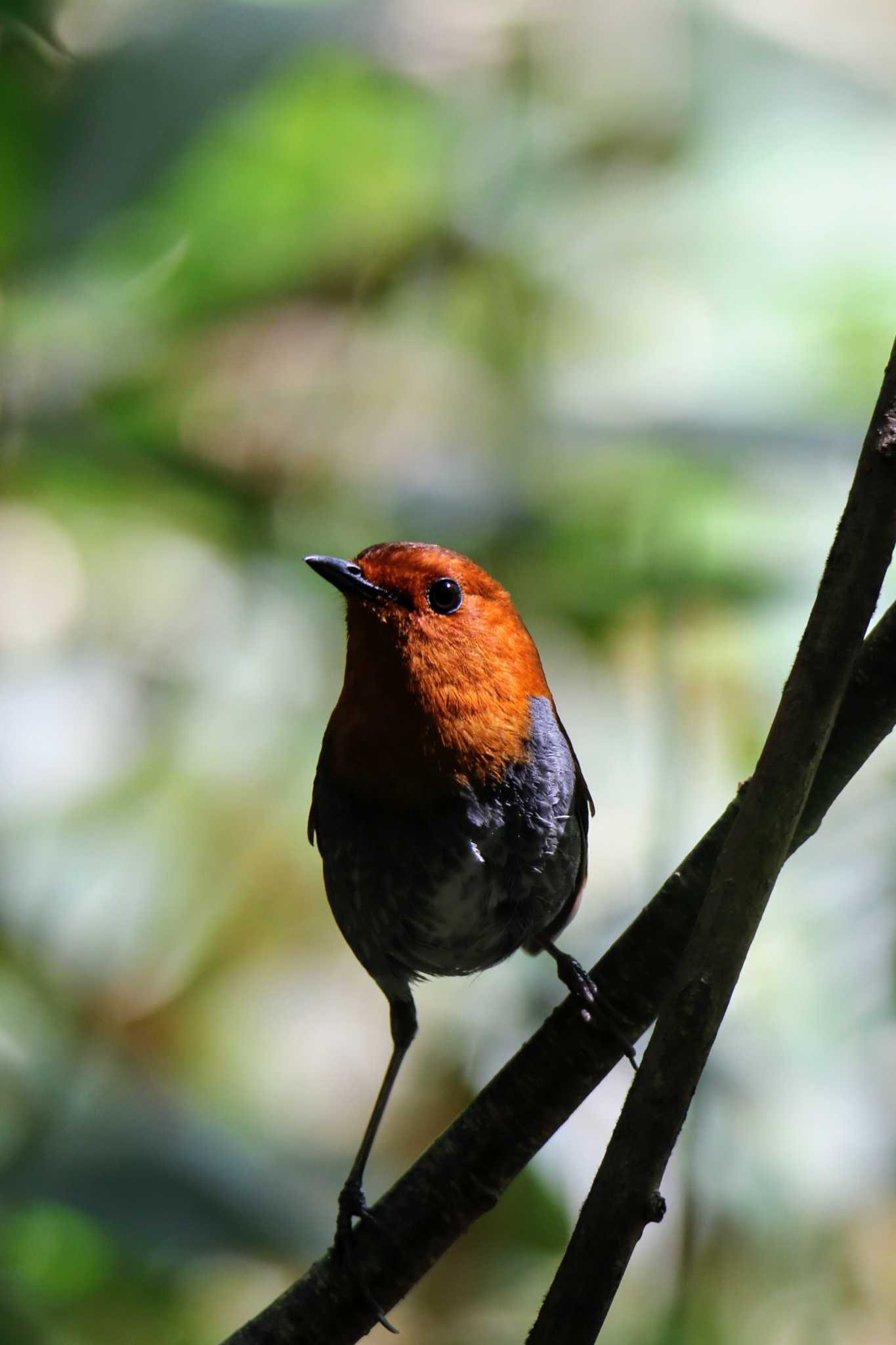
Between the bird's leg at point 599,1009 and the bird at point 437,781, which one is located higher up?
the bird at point 437,781

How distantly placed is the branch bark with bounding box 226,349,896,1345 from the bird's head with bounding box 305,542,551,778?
1.40 feet

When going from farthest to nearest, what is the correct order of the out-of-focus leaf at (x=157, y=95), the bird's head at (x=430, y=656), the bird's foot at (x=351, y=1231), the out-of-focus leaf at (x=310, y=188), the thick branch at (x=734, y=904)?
the out-of-focus leaf at (x=310, y=188)
the out-of-focus leaf at (x=157, y=95)
the bird's head at (x=430, y=656)
the bird's foot at (x=351, y=1231)
the thick branch at (x=734, y=904)

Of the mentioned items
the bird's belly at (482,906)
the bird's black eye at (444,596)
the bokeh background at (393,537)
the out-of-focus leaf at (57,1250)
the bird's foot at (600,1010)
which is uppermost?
the bokeh background at (393,537)

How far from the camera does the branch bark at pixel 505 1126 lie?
1.95 metres

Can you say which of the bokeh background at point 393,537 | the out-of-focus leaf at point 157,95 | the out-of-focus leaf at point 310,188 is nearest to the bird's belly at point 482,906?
the bokeh background at point 393,537

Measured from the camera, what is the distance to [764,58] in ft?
15.3

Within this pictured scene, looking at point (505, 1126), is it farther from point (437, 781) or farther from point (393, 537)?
point (393, 537)

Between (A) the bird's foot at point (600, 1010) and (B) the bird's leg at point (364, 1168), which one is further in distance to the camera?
(B) the bird's leg at point (364, 1168)

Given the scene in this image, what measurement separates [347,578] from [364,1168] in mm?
1178

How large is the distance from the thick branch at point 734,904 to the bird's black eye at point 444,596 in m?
0.78

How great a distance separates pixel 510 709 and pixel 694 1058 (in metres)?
0.88

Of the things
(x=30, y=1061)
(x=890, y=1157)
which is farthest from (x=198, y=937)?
(x=890, y=1157)

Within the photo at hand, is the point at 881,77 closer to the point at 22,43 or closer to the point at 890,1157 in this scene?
the point at 22,43

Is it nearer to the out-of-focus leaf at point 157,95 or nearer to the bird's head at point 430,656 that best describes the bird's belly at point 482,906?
the bird's head at point 430,656
